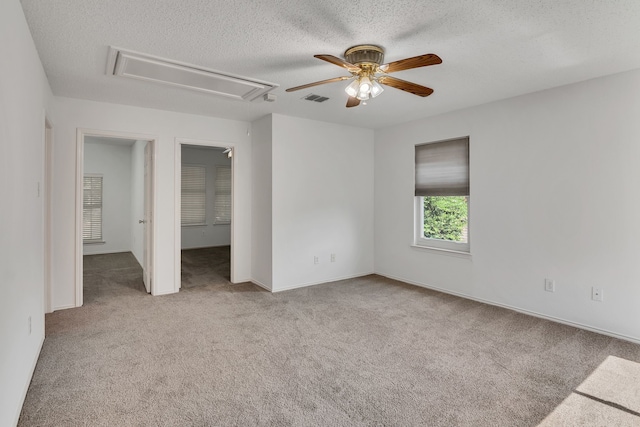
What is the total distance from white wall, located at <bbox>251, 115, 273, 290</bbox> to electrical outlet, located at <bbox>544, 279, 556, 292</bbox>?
321 centimetres

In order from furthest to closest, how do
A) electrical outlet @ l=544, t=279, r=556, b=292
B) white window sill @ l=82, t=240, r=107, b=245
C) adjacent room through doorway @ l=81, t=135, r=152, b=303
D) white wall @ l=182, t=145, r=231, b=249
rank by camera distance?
white wall @ l=182, t=145, r=231, b=249 → white window sill @ l=82, t=240, r=107, b=245 → adjacent room through doorway @ l=81, t=135, r=152, b=303 → electrical outlet @ l=544, t=279, r=556, b=292

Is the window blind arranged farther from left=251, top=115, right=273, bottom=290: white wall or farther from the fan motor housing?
the fan motor housing

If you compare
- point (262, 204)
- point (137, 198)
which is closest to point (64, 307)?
point (262, 204)

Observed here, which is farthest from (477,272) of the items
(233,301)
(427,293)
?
(233,301)

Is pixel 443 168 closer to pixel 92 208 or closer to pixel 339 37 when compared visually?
pixel 339 37

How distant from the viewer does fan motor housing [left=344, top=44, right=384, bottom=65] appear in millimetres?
2570

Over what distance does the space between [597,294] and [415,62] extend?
2.84m

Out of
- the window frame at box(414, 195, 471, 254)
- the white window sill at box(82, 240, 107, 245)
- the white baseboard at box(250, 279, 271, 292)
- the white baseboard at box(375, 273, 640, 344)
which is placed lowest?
the white baseboard at box(375, 273, 640, 344)

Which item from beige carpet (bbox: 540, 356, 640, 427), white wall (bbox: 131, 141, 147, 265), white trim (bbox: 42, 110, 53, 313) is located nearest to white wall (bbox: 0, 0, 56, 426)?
white trim (bbox: 42, 110, 53, 313)

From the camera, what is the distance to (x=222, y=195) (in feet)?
29.3

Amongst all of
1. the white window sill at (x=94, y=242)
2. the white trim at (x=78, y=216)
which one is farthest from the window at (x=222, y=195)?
the white trim at (x=78, y=216)

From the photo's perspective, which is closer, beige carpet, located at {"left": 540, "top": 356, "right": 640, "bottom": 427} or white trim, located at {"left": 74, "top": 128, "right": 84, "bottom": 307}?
beige carpet, located at {"left": 540, "top": 356, "right": 640, "bottom": 427}

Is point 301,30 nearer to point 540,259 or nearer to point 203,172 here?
point 540,259

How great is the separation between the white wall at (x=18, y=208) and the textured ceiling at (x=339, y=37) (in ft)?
1.06
